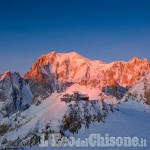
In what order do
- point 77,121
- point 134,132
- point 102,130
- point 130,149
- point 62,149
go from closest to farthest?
point 130,149
point 62,149
point 134,132
point 102,130
point 77,121

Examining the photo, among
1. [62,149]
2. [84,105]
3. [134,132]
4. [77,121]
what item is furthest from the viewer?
[84,105]

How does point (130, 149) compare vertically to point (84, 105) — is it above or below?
below

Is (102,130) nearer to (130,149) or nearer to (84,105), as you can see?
(84,105)

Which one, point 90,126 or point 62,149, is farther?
point 90,126

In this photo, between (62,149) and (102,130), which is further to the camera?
(102,130)

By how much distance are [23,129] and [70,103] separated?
21951 mm

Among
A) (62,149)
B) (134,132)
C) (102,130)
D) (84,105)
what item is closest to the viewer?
(62,149)

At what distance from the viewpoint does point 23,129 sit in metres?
172

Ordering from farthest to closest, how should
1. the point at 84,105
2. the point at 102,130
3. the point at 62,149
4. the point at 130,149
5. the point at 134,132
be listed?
the point at 84,105 → the point at 102,130 → the point at 134,132 → the point at 62,149 → the point at 130,149

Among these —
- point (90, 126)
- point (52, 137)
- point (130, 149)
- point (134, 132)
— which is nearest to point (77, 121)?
point (90, 126)

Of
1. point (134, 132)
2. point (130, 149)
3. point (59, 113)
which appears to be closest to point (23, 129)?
point (59, 113)

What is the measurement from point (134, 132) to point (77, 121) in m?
26.4

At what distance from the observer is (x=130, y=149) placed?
111m

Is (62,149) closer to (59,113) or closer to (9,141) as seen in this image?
(59,113)
